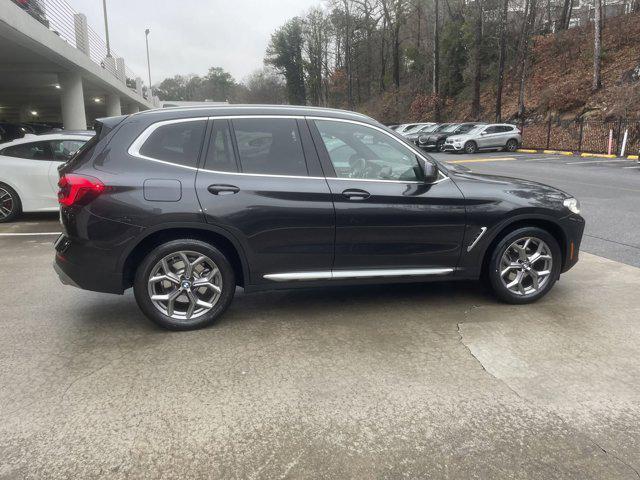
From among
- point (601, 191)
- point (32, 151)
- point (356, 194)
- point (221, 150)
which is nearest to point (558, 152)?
point (601, 191)

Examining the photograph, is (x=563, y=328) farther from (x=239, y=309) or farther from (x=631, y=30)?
(x=631, y=30)

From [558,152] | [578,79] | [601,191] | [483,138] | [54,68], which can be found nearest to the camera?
[601,191]

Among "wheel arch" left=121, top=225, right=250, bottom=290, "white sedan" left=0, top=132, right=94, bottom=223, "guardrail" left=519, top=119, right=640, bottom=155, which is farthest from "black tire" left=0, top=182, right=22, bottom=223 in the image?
"guardrail" left=519, top=119, right=640, bottom=155

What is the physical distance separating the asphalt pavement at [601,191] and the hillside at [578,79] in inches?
211

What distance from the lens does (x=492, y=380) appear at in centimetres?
348

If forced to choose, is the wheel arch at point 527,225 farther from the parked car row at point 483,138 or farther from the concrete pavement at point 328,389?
the parked car row at point 483,138

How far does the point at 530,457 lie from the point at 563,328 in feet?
6.29

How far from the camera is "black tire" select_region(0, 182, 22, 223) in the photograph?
8867 millimetres

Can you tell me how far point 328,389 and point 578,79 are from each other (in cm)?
3465

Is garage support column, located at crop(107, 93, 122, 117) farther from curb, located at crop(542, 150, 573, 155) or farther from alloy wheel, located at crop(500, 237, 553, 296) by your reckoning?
alloy wheel, located at crop(500, 237, 553, 296)

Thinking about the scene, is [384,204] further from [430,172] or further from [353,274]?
[353,274]

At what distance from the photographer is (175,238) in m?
4.22

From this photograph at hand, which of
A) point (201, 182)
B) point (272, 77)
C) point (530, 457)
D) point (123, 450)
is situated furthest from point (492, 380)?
point (272, 77)

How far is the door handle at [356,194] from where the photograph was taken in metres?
4.35
